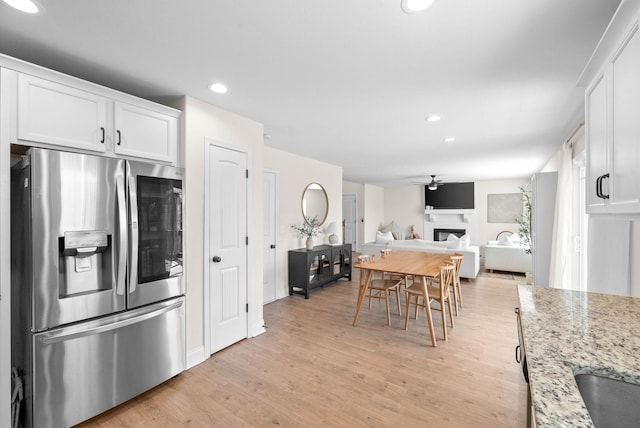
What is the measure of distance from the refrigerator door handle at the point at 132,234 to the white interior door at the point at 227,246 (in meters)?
0.70

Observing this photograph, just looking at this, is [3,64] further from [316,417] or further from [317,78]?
[316,417]

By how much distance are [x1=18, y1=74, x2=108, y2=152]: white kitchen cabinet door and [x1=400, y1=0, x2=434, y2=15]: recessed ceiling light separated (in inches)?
83.0

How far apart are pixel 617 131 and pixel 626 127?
0.28ft

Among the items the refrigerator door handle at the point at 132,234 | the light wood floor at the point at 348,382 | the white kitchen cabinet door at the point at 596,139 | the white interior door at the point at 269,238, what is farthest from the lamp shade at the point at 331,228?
the white kitchen cabinet door at the point at 596,139

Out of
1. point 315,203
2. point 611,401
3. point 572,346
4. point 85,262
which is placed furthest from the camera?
point 315,203

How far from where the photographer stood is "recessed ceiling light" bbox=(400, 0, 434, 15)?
1.36 metres

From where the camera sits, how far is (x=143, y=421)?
190 centimetres

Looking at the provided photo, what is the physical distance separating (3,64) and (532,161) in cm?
708

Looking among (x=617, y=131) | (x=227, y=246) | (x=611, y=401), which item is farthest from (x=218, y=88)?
→ (x=611, y=401)

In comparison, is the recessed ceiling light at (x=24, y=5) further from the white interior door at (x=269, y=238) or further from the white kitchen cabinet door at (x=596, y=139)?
the white interior door at (x=269, y=238)

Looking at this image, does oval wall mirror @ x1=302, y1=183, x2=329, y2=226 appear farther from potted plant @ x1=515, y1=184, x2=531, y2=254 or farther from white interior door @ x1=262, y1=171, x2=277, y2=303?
potted plant @ x1=515, y1=184, x2=531, y2=254

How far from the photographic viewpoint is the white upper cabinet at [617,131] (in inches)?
39.2

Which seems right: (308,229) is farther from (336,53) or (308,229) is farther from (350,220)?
(350,220)

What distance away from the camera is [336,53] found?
1835mm
